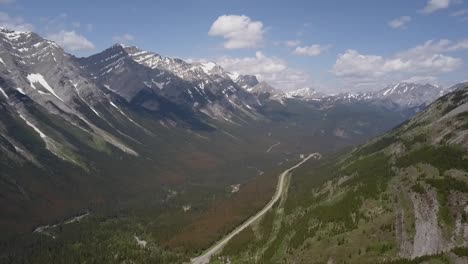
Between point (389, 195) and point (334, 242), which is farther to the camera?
point (389, 195)

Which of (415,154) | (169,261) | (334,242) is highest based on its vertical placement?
(415,154)

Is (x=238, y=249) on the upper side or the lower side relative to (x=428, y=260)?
lower

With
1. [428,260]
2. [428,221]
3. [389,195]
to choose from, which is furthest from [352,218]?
[428,260]

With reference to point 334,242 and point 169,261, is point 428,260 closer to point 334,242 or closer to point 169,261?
point 334,242

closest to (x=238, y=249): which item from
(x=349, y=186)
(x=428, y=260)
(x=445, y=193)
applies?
(x=349, y=186)

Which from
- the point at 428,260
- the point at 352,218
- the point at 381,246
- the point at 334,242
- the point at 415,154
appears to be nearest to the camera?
the point at 428,260

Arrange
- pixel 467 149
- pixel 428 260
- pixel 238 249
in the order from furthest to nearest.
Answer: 1. pixel 238 249
2. pixel 467 149
3. pixel 428 260
